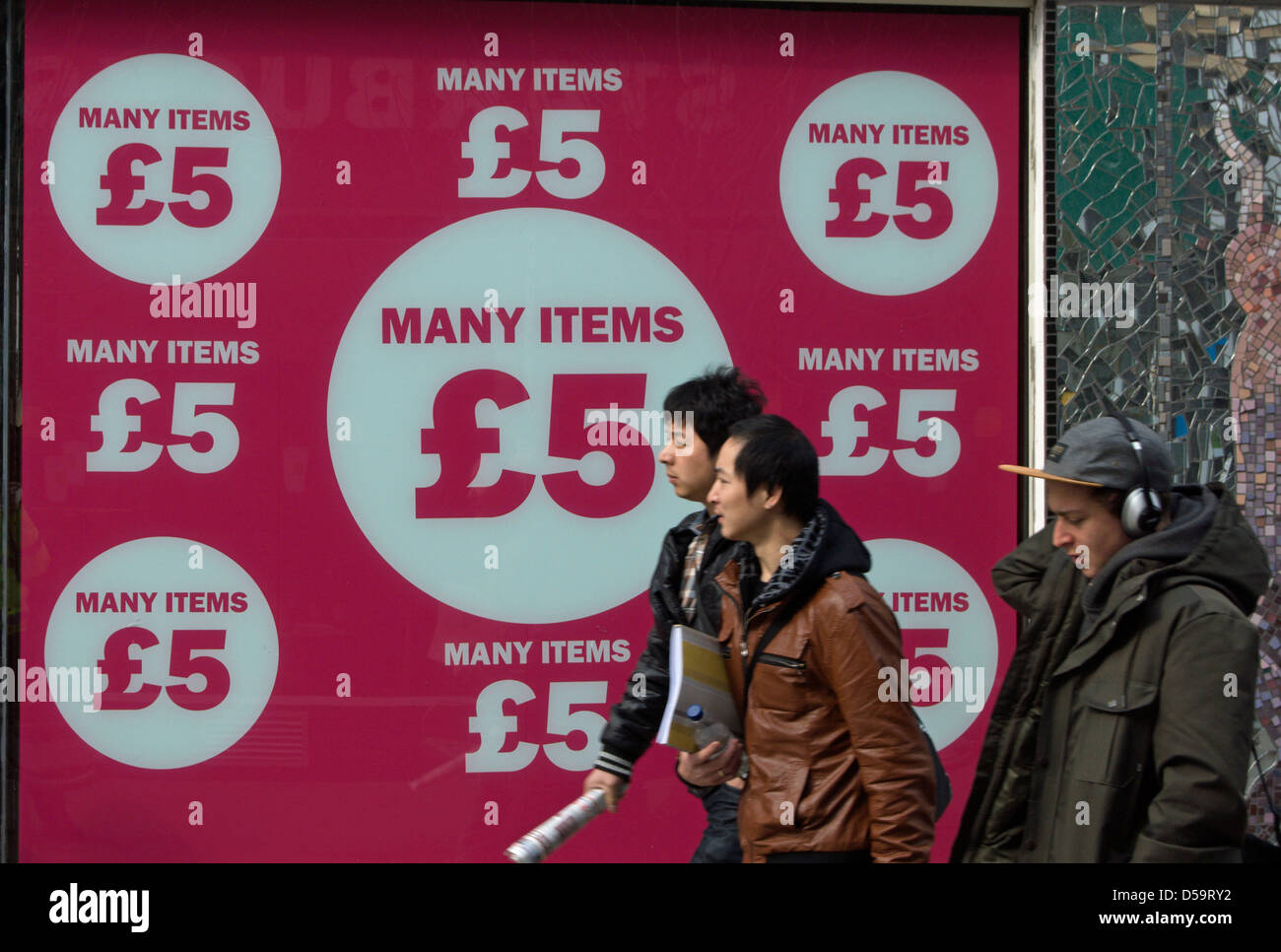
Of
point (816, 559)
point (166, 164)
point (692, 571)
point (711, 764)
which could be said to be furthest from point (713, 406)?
point (166, 164)

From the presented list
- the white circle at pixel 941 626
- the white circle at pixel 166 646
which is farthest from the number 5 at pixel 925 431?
the white circle at pixel 166 646

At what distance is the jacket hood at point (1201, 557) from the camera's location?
2736 mm

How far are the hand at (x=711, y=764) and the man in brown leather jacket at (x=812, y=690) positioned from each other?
157mm

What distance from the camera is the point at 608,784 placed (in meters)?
3.63

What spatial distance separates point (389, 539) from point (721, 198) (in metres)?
1.94

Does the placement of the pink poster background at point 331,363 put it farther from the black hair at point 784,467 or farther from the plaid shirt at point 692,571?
the black hair at point 784,467

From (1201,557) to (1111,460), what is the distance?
0.30 metres

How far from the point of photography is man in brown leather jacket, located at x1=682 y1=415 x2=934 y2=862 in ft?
9.92

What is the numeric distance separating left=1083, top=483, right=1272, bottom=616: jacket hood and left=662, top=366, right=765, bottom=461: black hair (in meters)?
1.27

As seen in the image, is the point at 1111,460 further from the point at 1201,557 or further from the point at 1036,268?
the point at 1036,268

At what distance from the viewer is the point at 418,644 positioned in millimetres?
4949
